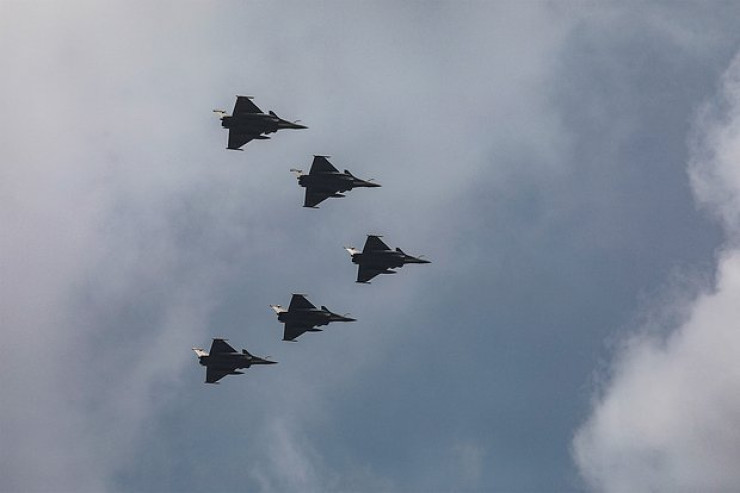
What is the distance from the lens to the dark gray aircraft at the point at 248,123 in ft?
641

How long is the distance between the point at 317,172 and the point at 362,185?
24.3 feet

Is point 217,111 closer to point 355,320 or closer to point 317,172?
point 317,172

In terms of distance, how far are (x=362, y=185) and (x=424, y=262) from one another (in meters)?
15.7

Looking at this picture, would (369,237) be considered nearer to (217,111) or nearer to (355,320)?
(355,320)

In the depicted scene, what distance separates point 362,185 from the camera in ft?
656

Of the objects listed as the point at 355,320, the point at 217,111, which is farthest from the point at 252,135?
the point at 355,320

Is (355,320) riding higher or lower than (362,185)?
lower

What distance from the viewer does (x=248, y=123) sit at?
19588 cm

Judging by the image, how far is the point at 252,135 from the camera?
197 m

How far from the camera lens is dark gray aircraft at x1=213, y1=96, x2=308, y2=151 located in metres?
195

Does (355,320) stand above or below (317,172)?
below

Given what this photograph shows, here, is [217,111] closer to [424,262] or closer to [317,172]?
[317,172]

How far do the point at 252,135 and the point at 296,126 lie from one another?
7138mm

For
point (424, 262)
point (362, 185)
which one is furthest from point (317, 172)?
point (424, 262)
